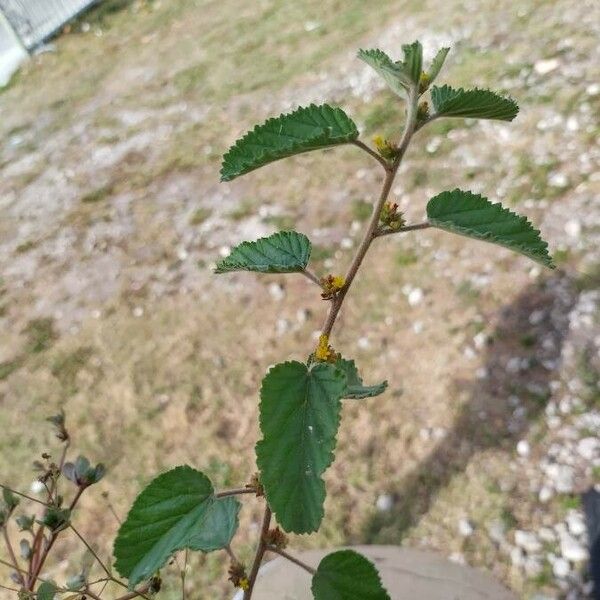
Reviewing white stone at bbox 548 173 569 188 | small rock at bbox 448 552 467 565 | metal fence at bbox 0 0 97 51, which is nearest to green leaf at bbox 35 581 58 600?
small rock at bbox 448 552 467 565

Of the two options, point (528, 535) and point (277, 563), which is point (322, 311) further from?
point (277, 563)

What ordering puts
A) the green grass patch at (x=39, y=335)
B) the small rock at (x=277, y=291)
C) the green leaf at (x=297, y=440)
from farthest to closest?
1. the green grass patch at (x=39, y=335)
2. the small rock at (x=277, y=291)
3. the green leaf at (x=297, y=440)

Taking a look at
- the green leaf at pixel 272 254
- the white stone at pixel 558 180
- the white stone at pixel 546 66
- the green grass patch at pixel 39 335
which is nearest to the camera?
the green leaf at pixel 272 254

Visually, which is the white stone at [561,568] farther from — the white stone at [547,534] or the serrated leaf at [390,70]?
the serrated leaf at [390,70]

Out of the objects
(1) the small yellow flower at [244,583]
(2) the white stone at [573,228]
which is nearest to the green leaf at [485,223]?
(1) the small yellow flower at [244,583]

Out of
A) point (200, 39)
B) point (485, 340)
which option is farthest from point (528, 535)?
point (200, 39)

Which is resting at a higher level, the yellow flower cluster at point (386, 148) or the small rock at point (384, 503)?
the yellow flower cluster at point (386, 148)

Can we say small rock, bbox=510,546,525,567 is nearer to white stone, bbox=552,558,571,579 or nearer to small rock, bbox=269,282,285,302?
white stone, bbox=552,558,571,579
